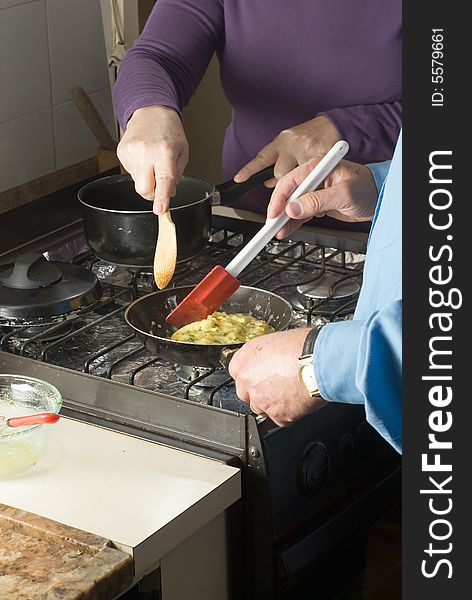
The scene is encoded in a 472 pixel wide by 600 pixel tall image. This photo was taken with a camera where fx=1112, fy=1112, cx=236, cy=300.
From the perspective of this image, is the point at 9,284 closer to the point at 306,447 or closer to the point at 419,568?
the point at 306,447

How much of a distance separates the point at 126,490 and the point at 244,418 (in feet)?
0.51

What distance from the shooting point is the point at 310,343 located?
3.71 ft

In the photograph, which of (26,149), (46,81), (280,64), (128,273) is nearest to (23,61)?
(46,81)

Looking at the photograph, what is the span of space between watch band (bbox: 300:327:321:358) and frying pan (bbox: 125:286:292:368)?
242 mm

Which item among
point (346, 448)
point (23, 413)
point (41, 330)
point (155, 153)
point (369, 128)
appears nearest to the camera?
point (23, 413)

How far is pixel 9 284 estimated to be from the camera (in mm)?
1586

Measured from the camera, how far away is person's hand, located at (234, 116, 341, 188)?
1.78 meters

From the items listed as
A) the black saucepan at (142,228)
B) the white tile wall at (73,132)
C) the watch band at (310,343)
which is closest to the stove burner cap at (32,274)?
the black saucepan at (142,228)

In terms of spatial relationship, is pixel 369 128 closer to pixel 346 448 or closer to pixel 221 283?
pixel 221 283

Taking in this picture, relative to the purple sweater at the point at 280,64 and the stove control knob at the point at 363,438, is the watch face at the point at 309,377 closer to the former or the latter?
the stove control knob at the point at 363,438

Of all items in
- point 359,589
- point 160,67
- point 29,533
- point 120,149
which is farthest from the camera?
point 160,67

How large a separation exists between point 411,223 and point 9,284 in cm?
79

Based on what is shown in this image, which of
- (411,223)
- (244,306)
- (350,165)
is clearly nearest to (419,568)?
(411,223)

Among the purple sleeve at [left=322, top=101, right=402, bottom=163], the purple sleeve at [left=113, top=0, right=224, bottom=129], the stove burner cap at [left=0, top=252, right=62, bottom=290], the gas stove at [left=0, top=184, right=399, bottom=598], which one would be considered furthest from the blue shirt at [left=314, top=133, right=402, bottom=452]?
the purple sleeve at [left=113, top=0, right=224, bottom=129]
